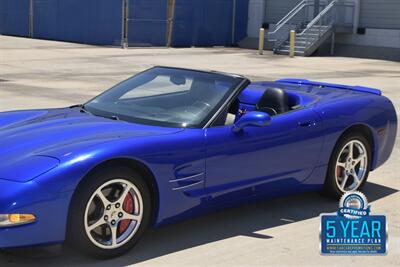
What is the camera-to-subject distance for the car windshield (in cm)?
455

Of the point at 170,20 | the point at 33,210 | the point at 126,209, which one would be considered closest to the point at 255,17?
the point at 170,20

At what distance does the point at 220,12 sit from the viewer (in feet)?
113

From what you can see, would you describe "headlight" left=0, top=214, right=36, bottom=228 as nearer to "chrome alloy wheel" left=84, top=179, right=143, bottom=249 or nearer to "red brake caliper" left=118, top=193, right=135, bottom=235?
"chrome alloy wheel" left=84, top=179, right=143, bottom=249

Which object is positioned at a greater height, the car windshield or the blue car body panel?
the car windshield

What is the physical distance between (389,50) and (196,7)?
10.4 metres

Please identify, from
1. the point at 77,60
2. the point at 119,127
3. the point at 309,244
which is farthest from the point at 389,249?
the point at 77,60

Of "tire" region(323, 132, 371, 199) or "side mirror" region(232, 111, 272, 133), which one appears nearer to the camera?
"side mirror" region(232, 111, 272, 133)

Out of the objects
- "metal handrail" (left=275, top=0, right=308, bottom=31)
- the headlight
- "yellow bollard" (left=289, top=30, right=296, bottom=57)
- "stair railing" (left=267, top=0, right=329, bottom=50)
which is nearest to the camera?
the headlight

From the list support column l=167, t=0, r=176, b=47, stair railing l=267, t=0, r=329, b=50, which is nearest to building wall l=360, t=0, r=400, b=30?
stair railing l=267, t=0, r=329, b=50

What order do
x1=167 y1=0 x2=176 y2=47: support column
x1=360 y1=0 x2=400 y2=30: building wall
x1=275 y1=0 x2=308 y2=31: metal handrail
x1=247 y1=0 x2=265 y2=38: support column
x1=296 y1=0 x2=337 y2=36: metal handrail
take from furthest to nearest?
x1=247 y1=0 x2=265 y2=38: support column < x1=167 y1=0 x2=176 y2=47: support column < x1=275 y1=0 x2=308 y2=31: metal handrail < x1=296 y1=0 x2=337 y2=36: metal handrail < x1=360 y1=0 x2=400 y2=30: building wall

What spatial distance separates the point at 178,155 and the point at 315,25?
26923mm

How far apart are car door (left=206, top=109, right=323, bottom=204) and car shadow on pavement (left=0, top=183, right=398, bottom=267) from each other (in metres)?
0.29

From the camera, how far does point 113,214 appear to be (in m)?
3.87

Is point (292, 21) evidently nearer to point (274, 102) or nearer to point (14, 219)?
point (274, 102)
